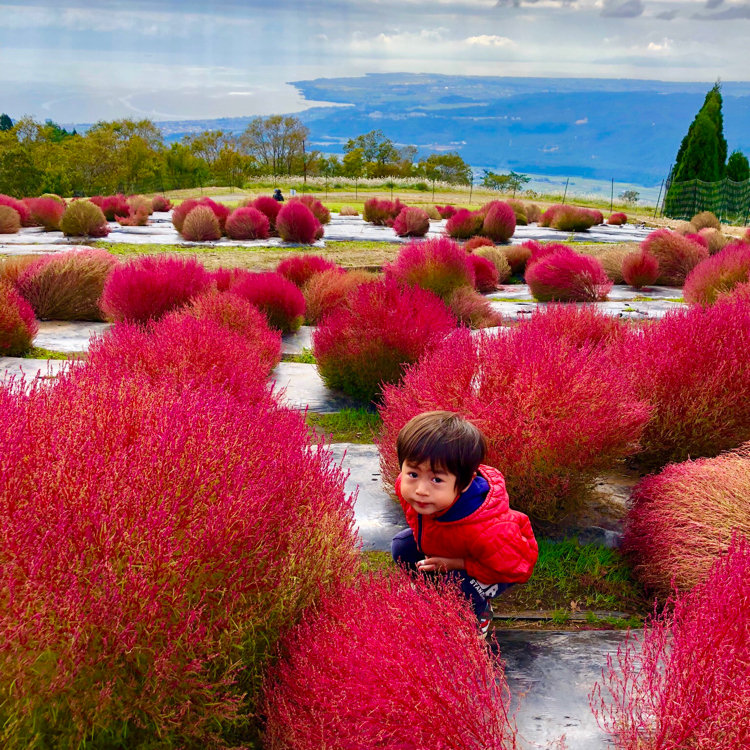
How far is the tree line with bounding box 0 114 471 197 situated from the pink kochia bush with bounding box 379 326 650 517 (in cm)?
3721

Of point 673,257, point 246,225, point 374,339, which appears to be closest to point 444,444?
point 374,339

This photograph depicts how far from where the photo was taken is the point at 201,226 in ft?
52.7

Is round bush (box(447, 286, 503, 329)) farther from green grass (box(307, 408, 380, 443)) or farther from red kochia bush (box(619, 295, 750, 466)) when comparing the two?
red kochia bush (box(619, 295, 750, 466))

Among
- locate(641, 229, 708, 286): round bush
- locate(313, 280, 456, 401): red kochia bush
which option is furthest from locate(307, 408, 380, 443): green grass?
locate(641, 229, 708, 286): round bush

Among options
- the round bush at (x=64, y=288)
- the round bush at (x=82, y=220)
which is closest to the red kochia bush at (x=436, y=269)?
the round bush at (x=64, y=288)

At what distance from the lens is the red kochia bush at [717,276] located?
8.30 m

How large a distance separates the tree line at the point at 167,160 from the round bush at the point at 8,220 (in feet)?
79.1

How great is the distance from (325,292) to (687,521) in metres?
5.89

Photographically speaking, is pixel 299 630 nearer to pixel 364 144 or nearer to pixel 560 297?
pixel 560 297

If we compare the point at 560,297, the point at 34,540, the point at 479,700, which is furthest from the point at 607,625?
the point at 560,297

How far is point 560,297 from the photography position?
10.4 metres

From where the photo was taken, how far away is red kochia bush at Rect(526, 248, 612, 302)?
33.8ft

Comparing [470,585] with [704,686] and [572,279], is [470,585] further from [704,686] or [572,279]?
[572,279]

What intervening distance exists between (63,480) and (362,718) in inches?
38.1
